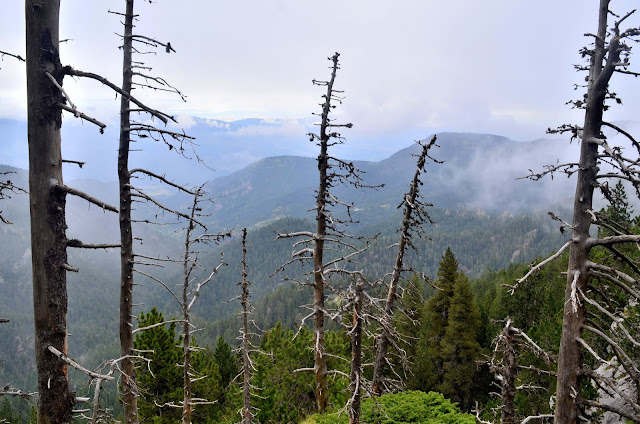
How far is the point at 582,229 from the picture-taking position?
6133 mm

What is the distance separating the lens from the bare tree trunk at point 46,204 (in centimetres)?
420

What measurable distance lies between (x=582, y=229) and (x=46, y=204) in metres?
6.82

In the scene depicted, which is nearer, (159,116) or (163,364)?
(159,116)

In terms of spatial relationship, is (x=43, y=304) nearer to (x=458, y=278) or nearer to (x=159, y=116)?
(x=159, y=116)

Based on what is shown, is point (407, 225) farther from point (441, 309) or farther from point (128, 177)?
point (441, 309)

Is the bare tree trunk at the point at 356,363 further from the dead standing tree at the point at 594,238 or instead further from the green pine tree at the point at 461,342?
the green pine tree at the point at 461,342

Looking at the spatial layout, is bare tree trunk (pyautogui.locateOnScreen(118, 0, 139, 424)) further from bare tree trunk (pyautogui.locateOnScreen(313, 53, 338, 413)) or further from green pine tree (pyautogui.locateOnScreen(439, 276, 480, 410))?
green pine tree (pyautogui.locateOnScreen(439, 276, 480, 410))

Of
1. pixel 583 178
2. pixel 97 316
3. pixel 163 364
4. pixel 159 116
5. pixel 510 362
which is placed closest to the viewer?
pixel 159 116

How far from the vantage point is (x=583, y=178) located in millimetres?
6008

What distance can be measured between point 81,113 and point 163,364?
1803 centimetres

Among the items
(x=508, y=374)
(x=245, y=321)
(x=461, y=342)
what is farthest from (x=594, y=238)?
(x=461, y=342)

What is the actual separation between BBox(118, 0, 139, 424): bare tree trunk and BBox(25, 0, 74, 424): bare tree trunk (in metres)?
2.59

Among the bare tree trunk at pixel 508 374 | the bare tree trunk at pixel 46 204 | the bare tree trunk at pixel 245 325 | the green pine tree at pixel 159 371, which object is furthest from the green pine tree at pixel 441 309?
the bare tree trunk at pixel 46 204

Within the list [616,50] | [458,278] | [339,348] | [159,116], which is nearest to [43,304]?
[159,116]
